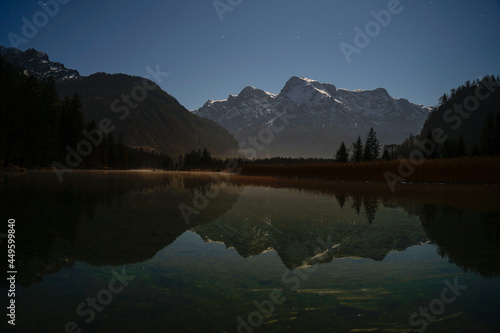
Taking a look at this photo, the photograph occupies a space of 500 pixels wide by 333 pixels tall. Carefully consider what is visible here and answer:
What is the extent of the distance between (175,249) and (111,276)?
2.36m

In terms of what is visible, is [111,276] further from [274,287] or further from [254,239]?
[254,239]

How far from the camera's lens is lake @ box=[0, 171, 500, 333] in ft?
14.4

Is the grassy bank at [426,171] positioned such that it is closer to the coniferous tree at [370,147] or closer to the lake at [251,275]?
the lake at [251,275]

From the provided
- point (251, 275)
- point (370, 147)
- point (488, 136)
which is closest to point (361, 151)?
point (370, 147)

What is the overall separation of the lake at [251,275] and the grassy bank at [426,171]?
33601 mm

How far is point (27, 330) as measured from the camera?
3982 millimetres

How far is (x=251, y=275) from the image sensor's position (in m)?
6.44

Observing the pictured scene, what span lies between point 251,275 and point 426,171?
146 feet

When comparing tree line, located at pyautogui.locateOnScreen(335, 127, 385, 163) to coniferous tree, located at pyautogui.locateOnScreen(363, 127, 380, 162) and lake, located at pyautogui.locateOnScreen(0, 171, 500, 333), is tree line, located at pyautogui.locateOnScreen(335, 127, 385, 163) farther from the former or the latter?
lake, located at pyautogui.locateOnScreen(0, 171, 500, 333)

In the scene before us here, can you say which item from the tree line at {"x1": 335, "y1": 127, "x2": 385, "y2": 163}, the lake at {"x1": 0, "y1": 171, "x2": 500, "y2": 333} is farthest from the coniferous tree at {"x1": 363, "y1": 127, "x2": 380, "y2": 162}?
the lake at {"x1": 0, "y1": 171, "x2": 500, "y2": 333}

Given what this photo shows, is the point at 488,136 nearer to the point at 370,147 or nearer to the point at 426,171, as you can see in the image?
→ the point at 370,147

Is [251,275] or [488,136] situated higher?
[488,136]

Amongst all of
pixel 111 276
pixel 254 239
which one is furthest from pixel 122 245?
pixel 254 239

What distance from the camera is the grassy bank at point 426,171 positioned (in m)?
39.9
